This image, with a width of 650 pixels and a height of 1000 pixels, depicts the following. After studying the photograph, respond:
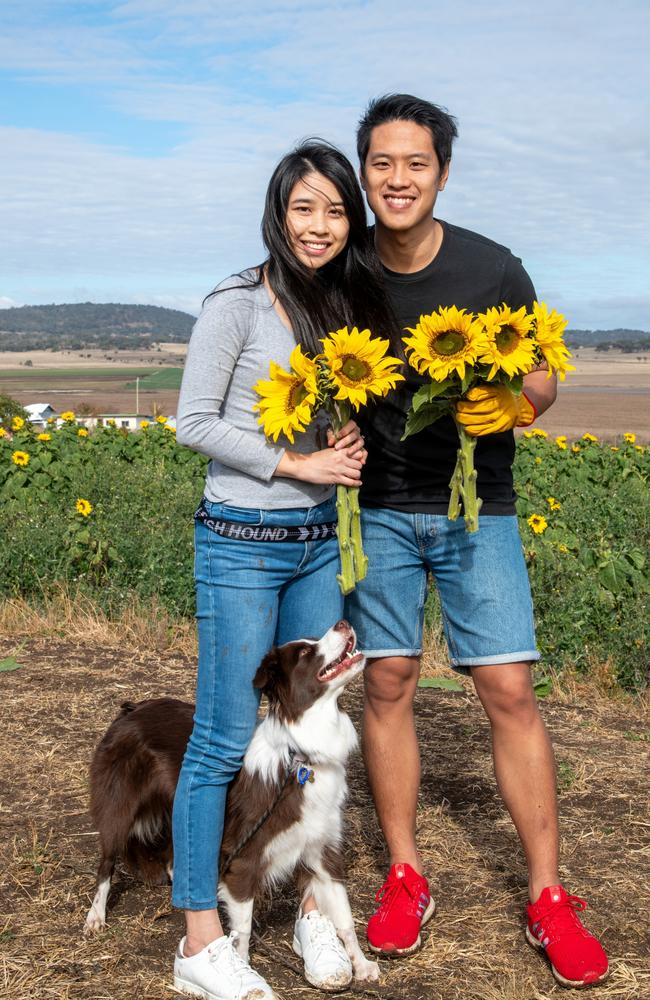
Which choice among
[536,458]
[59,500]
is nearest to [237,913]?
[59,500]

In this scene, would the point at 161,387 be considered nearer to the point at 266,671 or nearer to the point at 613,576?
the point at 613,576

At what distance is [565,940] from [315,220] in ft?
8.11

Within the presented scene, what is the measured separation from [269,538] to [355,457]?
0.37m

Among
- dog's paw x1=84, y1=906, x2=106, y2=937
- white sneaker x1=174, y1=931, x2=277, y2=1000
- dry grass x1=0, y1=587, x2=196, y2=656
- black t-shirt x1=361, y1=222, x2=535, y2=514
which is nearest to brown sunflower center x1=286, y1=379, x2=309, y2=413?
black t-shirt x1=361, y1=222, x2=535, y2=514

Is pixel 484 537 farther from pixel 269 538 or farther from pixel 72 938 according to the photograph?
pixel 72 938

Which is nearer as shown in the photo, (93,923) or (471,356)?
(471,356)

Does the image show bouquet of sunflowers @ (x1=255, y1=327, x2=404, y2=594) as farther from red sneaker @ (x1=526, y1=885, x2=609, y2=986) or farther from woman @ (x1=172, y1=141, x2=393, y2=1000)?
red sneaker @ (x1=526, y1=885, x2=609, y2=986)

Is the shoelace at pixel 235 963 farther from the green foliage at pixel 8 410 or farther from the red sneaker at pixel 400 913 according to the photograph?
the green foliage at pixel 8 410

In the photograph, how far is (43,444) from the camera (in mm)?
12539

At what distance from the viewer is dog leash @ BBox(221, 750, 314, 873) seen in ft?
11.5

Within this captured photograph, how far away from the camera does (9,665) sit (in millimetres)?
6852

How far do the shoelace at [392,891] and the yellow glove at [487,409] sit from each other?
1.66 metres

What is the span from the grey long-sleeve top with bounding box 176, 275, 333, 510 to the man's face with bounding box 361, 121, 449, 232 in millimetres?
539

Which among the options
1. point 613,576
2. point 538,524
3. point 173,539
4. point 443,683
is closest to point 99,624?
point 173,539
